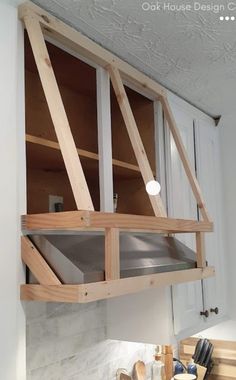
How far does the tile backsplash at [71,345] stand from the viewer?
1.58 metres

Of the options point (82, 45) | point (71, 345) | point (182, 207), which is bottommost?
point (71, 345)

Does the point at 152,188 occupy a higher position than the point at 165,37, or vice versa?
the point at 165,37

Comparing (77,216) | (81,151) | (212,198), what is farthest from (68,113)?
(212,198)

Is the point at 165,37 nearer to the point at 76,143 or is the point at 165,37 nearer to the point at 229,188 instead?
the point at 76,143

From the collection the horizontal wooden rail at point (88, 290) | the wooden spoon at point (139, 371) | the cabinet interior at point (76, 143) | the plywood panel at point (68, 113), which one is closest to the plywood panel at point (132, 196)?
the cabinet interior at point (76, 143)

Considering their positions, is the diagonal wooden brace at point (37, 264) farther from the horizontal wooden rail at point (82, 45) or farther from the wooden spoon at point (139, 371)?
the wooden spoon at point (139, 371)

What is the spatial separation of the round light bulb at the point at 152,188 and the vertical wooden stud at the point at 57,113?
1.76ft

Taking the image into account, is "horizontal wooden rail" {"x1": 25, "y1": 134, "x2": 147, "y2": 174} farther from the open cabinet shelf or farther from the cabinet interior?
the open cabinet shelf

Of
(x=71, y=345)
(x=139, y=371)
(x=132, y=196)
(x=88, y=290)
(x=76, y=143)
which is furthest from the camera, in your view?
(x=139, y=371)

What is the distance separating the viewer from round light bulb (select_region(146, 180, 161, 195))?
69.4 inches

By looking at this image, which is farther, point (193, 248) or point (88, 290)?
point (193, 248)

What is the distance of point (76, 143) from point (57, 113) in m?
0.34

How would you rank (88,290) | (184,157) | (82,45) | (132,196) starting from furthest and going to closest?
1. (184,157)
2. (132,196)
3. (82,45)
4. (88,290)

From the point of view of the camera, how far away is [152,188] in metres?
1.82
